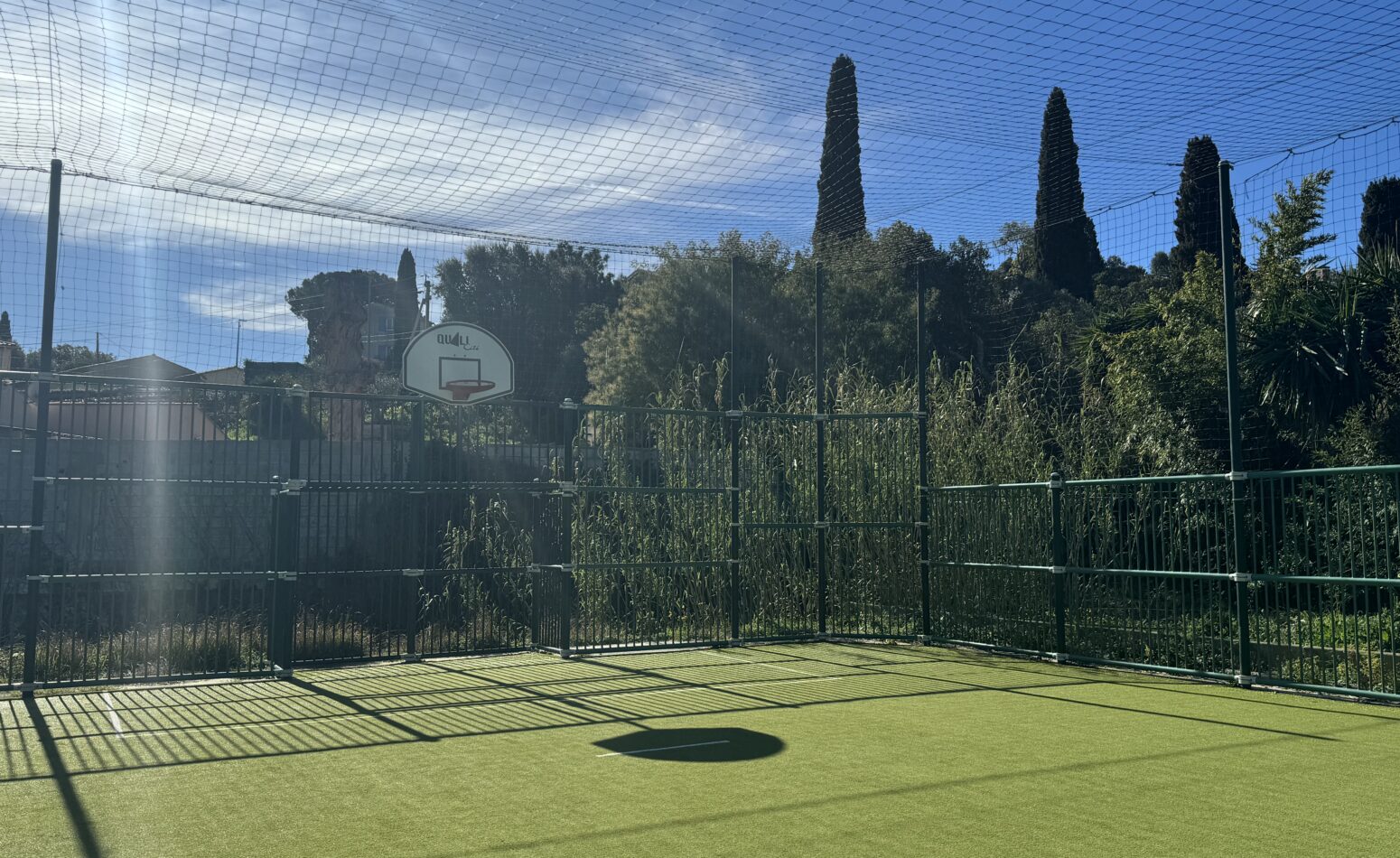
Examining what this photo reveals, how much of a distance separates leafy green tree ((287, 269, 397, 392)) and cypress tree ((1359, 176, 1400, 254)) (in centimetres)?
1501

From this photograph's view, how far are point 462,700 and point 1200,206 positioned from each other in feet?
43.7

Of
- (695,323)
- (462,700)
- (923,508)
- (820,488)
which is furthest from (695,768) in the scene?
(695,323)

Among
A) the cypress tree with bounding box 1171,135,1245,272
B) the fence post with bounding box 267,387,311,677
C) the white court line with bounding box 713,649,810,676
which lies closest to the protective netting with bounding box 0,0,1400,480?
the fence post with bounding box 267,387,311,677

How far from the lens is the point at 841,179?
18.1 meters

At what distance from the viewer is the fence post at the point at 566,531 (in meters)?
10.2

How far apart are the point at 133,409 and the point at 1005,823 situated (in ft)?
23.4

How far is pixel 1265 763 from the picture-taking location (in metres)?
5.82

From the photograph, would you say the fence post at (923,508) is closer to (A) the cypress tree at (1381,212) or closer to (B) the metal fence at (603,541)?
(B) the metal fence at (603,541)

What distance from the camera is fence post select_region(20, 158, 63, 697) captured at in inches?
317

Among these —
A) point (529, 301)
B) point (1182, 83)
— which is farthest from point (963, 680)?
point (529, 301)

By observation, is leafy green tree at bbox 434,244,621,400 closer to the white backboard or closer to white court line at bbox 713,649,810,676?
the white backboard

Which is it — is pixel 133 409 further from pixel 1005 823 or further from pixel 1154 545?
pixel 1154 545

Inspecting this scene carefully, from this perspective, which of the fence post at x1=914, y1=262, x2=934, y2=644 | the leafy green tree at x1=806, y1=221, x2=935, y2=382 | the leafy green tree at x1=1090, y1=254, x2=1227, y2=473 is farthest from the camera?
the leafy green tree at x1=806, y1=221, x2=935, y2=382

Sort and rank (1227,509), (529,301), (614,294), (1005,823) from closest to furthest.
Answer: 1. (1005,823)
2. (1227,509)
3. (529,301)
4. (614,294)
